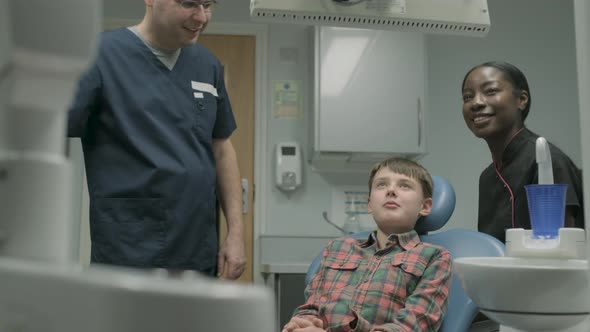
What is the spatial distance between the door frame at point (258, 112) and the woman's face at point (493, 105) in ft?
5.54

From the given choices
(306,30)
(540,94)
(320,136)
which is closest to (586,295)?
(320,136)

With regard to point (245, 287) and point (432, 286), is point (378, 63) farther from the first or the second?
point (245, 287)

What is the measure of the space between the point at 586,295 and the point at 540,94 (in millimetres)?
3222

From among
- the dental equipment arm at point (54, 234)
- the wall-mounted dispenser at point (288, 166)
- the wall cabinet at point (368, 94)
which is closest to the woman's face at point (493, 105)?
the wall cabinet at point (368, 94)

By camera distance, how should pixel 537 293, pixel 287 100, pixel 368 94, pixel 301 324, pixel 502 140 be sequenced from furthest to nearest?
pixel 287 100 < pixel 368 94 < pixel 502 140 < pixel 301 324 < pixel 537 293

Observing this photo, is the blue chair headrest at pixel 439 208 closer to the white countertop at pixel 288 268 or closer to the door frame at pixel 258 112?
the white countertop at pixel 288 268

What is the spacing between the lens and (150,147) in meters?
1.61

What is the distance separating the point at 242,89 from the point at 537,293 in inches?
114

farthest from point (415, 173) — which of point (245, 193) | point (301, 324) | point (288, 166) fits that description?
point (245, 193)

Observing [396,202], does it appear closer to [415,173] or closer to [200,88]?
[415,173]

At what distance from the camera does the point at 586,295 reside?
0.84 m

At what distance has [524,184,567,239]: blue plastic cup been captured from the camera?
98 cm

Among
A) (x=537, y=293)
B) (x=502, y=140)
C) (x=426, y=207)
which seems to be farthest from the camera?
(x=502, y=140)

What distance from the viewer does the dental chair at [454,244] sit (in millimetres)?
1552
